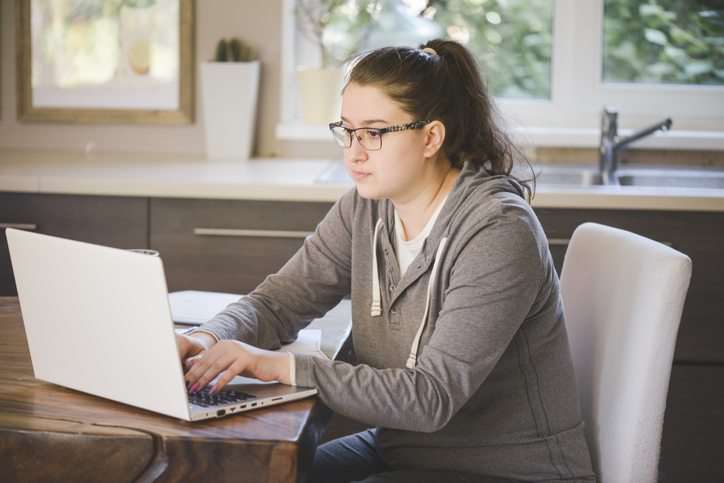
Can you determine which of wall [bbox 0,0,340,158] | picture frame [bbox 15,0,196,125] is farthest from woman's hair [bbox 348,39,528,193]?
picture frame [bbox 15,0,196,125]

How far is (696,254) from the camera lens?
6.19ft

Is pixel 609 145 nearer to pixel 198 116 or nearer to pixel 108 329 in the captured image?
pixel 198 116

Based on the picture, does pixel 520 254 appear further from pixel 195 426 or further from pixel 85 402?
pixel 85 402

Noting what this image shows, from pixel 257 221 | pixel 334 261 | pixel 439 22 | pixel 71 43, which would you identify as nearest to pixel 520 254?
pixel 334 261

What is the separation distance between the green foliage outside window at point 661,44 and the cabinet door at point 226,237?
4.49 feet

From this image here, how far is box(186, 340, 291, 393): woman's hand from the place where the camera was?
93 cm

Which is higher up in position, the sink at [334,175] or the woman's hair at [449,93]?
the woman's hair at [449,93]

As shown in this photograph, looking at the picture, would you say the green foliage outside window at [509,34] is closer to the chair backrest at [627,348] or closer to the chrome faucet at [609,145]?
the chrome faucet at [609,145]

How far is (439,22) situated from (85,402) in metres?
2.12

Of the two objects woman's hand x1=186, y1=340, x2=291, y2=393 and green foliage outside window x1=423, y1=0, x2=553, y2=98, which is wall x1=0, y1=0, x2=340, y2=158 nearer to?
green foliage outside window x1=423, y1=0, x2=553, y2=98

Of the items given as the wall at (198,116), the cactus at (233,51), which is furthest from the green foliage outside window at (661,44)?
the cactus at (233,51)

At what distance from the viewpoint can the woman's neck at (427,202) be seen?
1205 mm

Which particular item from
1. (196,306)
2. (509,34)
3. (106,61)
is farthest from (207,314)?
(509,34)

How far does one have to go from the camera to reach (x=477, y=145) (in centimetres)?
122
